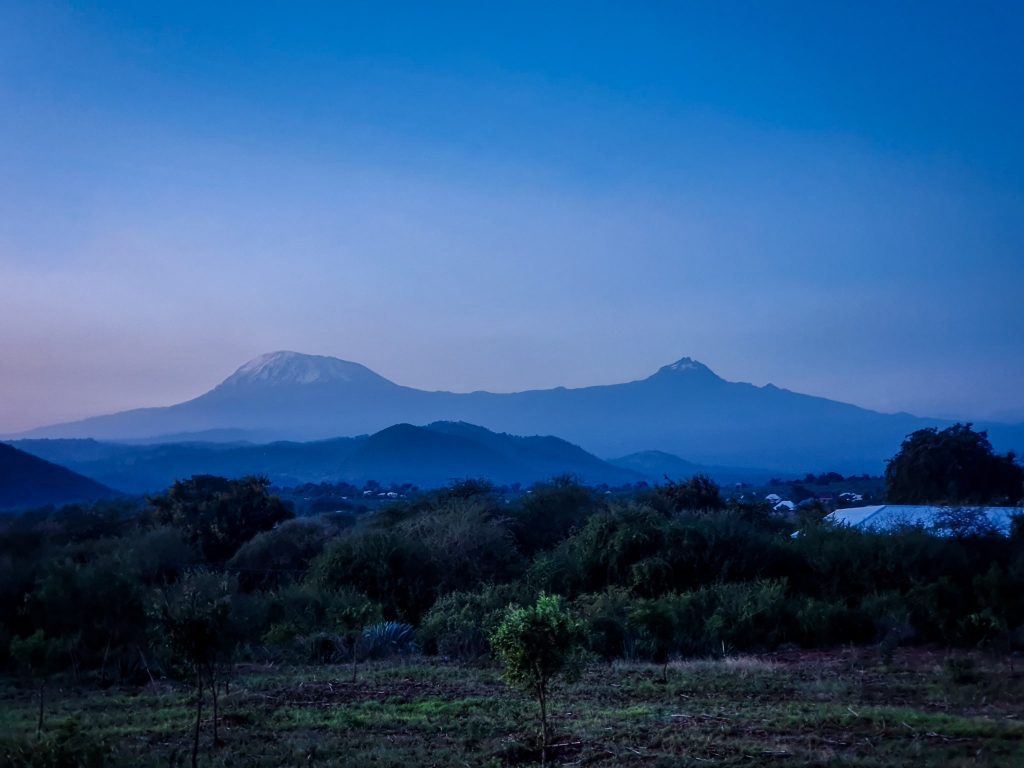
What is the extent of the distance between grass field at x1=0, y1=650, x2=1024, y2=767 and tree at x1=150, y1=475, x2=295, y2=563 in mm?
20178

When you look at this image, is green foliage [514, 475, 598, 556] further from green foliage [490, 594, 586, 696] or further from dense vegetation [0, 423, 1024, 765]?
green foliage [490, 594, 586, 696]

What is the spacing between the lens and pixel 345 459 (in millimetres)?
147125

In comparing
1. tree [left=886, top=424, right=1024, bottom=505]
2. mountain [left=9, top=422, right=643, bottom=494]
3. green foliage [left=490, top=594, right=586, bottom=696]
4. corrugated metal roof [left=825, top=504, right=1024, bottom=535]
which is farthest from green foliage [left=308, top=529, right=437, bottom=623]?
mountain [left=9, top=422, right=643, bottom=494]

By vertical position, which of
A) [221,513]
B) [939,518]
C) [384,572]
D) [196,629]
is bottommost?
[384,572]

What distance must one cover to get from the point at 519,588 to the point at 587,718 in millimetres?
13770

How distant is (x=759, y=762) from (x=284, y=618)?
1725cm

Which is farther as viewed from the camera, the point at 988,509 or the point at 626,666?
the point at 988,509

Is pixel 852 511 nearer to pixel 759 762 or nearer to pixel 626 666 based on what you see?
pixel 626 666

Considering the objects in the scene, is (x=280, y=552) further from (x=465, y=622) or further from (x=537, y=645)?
(x=537, y=645)

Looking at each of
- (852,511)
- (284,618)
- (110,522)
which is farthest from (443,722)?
(110,522)

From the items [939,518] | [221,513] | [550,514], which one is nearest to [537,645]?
[939,518]

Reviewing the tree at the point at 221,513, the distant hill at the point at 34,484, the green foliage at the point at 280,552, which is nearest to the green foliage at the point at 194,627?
the green foliage at the point at 280,552

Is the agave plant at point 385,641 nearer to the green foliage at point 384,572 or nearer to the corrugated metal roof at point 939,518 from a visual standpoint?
the green foliage at point 384,572

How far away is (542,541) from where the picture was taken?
33.2 m
